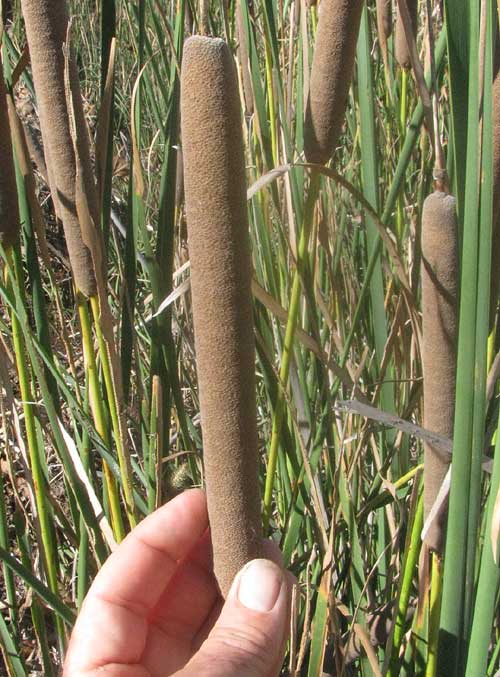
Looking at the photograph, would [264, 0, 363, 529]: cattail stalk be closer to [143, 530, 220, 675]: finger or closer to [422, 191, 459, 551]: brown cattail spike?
[422, 191, 459, 551]: brown cattail spike

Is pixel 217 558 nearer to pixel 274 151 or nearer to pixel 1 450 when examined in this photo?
pixel 274 151

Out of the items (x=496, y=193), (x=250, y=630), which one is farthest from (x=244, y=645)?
(x=496, y=193)

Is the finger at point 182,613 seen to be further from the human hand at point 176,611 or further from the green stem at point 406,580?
the green stem at point 406,580

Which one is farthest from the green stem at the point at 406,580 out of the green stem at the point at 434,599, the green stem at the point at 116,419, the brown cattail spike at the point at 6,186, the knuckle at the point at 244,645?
the brown cattail spike at the point at 6,186

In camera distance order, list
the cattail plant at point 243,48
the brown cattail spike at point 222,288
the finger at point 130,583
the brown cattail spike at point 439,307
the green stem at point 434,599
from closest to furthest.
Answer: the brown cattail spike at point 222,288, the brown cattail spike at point 439,307, the green stem at point 434,599, the finger at point 130,583, the cattail plant at point 243,48

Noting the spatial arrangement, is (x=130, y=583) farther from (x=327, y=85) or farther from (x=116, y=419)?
(x=327, y=85)

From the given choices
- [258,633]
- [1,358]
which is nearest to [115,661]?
[258,633]

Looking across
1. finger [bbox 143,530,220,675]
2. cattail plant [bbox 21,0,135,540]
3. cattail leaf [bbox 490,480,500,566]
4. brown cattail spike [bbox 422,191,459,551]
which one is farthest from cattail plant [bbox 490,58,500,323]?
finger [bbox 143,530,220,675]
